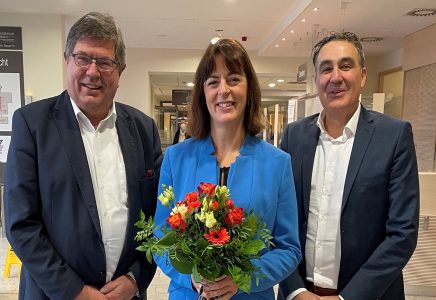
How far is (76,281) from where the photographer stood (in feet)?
4.61

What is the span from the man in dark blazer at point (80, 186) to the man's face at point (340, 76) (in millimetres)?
932

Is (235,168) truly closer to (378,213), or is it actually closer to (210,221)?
(210,221)

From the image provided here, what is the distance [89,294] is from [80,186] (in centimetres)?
44

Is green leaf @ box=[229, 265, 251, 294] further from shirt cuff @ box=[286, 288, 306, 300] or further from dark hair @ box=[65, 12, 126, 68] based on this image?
dark hair @ box=[65, 12, 126, 68]

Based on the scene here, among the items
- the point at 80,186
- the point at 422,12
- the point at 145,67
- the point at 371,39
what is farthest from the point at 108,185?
the point at 145,67

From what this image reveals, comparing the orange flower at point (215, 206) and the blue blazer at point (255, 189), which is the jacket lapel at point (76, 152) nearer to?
the blue blazer at point (255, 189)

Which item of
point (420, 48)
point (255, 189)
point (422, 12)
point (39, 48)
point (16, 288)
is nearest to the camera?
point (255, 189)

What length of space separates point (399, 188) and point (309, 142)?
0.43m

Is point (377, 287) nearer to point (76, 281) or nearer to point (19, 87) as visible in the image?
point (76, 281)

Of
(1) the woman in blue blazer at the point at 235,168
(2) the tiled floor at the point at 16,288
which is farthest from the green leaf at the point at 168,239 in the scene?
(2) the tiled floor at the point at 16,288

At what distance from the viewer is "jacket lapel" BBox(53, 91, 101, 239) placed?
1.45m

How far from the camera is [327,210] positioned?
1576mm

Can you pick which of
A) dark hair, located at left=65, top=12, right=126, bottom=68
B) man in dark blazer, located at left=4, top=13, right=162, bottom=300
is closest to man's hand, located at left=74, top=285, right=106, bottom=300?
man in dark blazer, located at left=4, top=13, right=162, bottom=300

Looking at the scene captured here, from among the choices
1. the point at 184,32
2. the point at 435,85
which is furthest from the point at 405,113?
the point at 184,32
